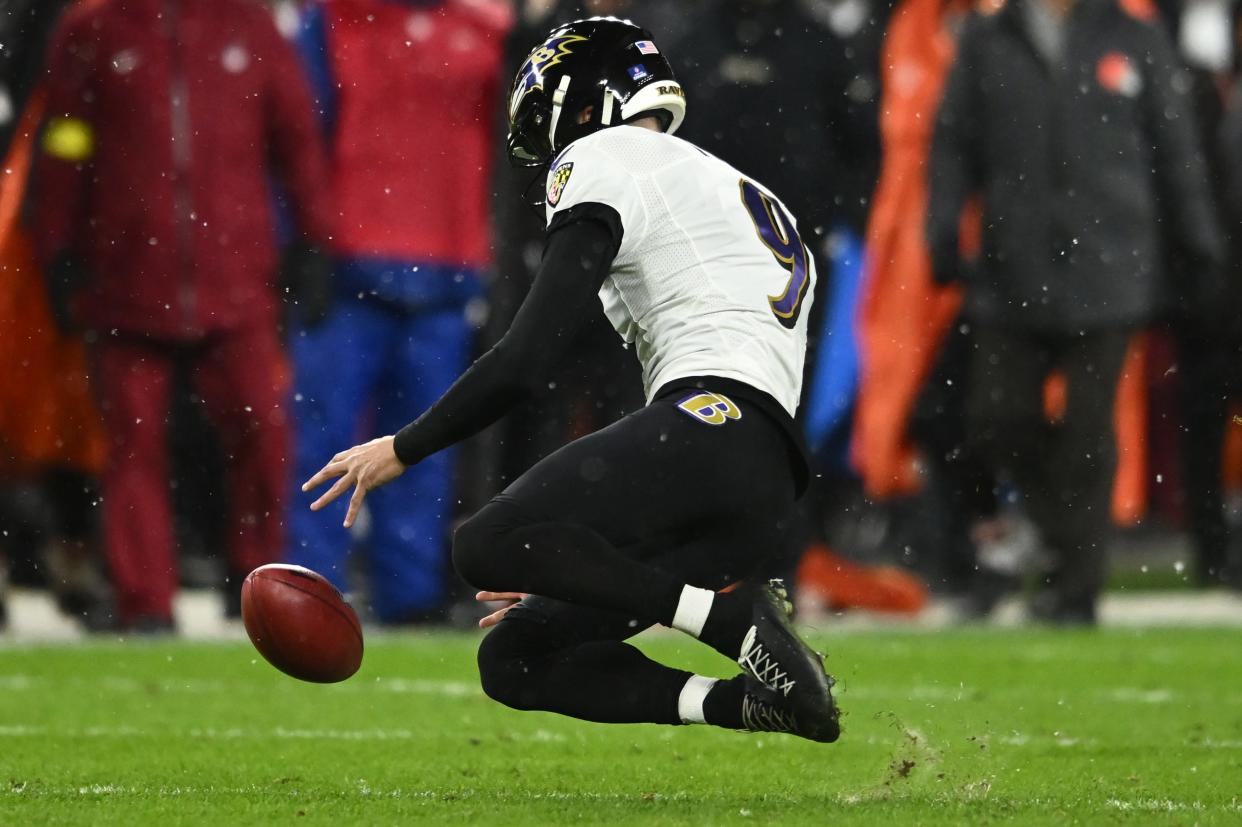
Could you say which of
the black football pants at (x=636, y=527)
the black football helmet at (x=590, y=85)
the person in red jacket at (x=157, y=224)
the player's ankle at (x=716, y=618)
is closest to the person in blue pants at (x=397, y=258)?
the person in red jacket at (x=157, y=224)

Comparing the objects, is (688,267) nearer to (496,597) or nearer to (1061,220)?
(496,597)

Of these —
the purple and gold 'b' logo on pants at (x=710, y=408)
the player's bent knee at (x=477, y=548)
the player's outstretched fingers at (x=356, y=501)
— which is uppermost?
the purple and gold 'b' logo on pants at (x=710, y=408)

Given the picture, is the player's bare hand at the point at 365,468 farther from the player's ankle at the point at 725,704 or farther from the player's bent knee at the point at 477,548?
the player's ankle at the point at 725,704

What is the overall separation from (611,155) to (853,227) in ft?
A: 17.1

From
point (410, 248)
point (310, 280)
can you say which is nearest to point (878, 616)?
point (410, 248)

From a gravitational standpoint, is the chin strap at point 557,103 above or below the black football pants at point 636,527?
above

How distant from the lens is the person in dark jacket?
414 inches

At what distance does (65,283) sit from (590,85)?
4771 millimetres

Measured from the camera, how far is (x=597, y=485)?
17.0ft

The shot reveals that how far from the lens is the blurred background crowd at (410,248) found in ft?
32.7

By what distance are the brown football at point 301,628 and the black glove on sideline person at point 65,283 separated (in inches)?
181

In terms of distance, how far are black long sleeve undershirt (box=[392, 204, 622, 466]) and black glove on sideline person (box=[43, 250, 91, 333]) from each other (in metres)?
5.11

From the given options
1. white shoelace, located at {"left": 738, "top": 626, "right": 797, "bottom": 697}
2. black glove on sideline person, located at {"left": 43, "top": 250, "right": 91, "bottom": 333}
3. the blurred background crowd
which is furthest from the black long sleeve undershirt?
black glove on sideline person, located at {"left": 43, "top": 250, "right": 91, "bottom": 333}

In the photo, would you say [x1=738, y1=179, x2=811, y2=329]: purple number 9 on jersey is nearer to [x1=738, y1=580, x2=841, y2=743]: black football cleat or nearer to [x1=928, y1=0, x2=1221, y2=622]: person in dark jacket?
[x1=738, y1=580, x2=841, y2=743]: black football cleat
